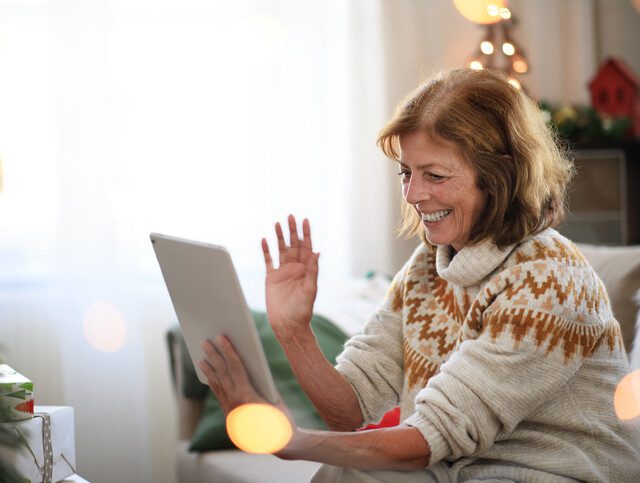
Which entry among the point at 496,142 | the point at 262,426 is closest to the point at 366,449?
the point at 262,426

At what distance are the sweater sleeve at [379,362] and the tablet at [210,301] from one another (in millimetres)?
327

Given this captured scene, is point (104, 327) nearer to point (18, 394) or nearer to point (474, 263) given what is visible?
point (18, 394)

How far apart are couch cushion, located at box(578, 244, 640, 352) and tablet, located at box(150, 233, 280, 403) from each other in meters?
0.92

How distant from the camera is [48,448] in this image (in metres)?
1.56

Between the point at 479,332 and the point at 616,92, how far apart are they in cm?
242

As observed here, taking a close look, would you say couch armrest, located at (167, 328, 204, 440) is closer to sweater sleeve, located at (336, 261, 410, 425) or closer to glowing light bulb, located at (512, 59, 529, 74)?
sweater sleeve, located at (336, 261, 410, 425)

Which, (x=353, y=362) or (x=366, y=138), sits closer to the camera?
(x=353, y=362)

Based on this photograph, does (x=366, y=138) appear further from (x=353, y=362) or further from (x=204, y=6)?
(x=353, y=362)

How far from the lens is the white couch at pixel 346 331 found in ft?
6.26

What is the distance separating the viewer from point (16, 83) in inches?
118

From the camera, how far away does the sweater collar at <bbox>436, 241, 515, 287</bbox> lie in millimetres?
1422

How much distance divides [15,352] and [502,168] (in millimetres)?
2144

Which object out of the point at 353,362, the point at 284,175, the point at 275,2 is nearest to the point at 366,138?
the point at 284,175

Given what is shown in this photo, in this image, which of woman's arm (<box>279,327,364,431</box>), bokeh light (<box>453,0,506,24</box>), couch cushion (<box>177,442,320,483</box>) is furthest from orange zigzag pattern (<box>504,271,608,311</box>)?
bokeh light (<box>453,0,506,24</box>)
